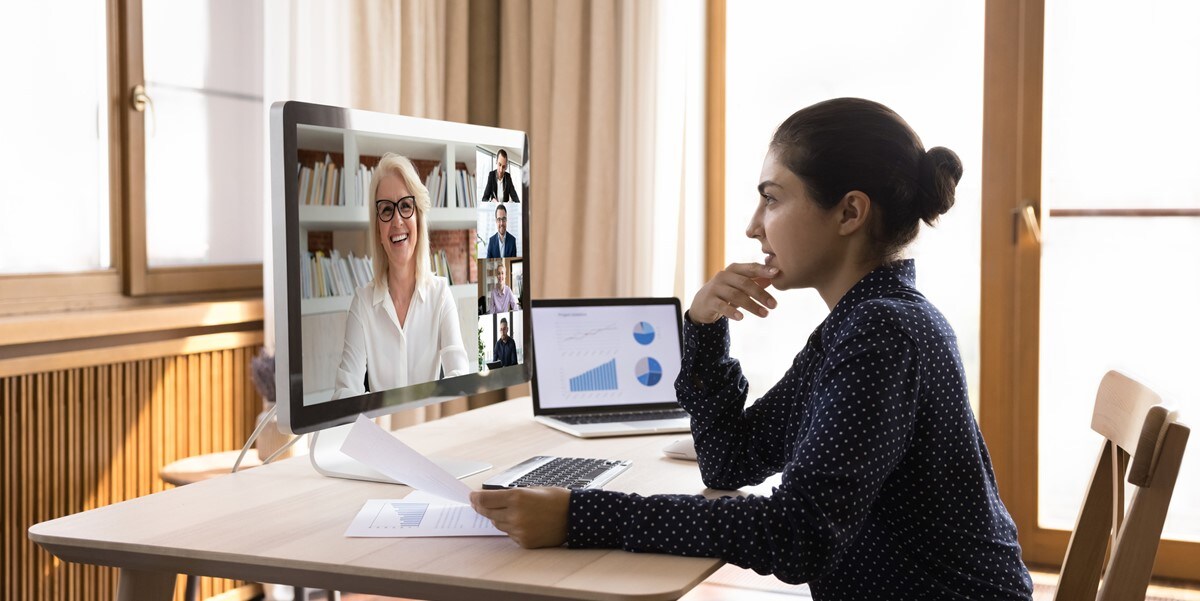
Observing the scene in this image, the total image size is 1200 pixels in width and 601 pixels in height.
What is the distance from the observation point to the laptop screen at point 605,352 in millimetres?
2146

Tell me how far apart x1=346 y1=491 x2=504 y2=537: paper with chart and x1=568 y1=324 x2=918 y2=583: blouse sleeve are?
0.50ft

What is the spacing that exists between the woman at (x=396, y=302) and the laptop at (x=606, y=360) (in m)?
0.51

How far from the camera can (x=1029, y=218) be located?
3.06 meters

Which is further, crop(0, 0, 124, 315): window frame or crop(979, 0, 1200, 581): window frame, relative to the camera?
crop(979, 0, 1200, 581): window frame

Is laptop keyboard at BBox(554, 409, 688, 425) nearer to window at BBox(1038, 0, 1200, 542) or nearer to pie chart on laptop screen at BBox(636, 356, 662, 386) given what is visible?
pie chart on laptop screen at BBox(636, 356, 662, 386)

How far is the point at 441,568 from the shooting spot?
116cm

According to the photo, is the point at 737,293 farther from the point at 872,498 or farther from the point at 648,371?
the point at 648,371

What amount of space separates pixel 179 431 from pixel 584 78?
153 cm

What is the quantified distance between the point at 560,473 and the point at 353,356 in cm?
33

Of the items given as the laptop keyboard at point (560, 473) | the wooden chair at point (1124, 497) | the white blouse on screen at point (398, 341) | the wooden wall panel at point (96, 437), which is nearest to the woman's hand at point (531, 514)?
the laptop keyboard at point (560, 473)

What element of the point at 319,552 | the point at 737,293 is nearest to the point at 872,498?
the point at 737,293

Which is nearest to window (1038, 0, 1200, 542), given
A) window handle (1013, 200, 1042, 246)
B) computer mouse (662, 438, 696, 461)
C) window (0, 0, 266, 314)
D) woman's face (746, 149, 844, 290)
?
window handle (1013, 200, 1042, 246)

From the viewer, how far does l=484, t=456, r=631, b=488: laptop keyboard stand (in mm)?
1524

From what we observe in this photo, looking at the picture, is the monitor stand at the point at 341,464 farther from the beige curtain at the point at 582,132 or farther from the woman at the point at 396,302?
the beige curtain at the point at 582,132
